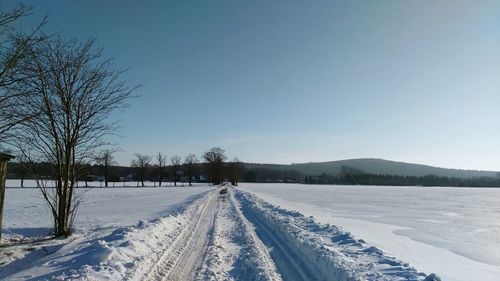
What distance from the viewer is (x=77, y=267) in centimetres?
815

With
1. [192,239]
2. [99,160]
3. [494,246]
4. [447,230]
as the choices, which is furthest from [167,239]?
[447,230]

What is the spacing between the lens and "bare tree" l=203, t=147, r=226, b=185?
358ft

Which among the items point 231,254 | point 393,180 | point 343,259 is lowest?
point 231,254

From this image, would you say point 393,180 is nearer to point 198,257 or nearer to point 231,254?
point 231,254

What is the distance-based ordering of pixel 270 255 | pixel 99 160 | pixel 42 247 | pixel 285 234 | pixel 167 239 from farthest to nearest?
pixel 99 160 → pixel 285 234 → pixel 167 239 → pixel 42 247 → pixel 270 255

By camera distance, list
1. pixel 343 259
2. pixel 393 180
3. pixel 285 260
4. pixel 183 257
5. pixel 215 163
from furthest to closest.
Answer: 1. pixel 393 180
2. pixel 215 163
3. pixel 183 257
4. pixel 285 260
5. pixel 343 259

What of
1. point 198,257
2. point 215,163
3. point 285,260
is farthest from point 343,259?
Answer: point 215,163

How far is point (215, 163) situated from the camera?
10869 centimetres

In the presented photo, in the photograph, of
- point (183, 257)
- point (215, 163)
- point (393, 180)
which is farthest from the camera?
point (393, 180)

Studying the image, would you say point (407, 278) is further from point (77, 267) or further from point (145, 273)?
point (77, 267)

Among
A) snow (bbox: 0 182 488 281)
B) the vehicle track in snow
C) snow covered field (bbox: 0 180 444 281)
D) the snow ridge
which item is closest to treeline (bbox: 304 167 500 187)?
snow (bbox: 0 182 488 281)

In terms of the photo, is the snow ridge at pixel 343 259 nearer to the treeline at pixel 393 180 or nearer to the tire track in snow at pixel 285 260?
the tire track in snow at pixel 285 260

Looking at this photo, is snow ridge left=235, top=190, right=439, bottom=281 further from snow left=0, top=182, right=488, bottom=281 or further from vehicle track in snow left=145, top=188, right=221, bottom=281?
vehicle track in snow left=145, top=188, right=221, bottom=281

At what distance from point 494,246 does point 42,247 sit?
15156mm
